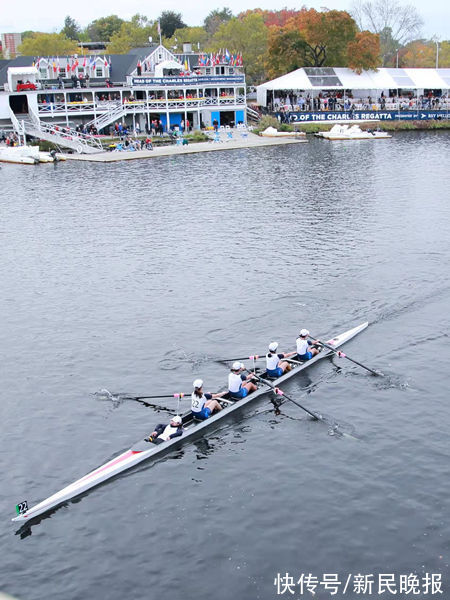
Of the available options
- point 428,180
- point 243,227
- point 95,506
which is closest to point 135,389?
point 95,506

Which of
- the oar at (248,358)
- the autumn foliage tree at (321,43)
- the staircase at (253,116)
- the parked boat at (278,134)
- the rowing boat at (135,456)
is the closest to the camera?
the rowing boat at (135,456)

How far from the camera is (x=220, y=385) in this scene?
93.4ft

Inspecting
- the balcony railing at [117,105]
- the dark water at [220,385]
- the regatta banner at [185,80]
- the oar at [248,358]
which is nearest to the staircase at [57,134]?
the balcony railing at [117,105]

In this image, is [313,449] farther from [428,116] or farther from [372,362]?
[428,116]

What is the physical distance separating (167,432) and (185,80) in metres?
88.2

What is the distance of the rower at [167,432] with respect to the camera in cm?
2361

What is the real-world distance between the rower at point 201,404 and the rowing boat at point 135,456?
7.9 inches

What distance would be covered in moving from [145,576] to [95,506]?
3504 mm

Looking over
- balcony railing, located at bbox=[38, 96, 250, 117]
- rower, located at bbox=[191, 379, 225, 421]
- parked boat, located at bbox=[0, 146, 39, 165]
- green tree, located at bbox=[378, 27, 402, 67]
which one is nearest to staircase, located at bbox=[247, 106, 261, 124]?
balcony railing, located at bbox=[38, 96, 250, 117]

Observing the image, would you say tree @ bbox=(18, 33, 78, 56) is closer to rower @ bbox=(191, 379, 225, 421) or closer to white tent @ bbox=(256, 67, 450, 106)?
white tent @ bbox=(256, 67, 450, 106)

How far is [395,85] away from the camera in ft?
381

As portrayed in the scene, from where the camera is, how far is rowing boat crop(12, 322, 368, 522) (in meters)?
20.8

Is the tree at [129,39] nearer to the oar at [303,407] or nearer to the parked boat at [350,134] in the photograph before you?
the parked boat at [350,134]

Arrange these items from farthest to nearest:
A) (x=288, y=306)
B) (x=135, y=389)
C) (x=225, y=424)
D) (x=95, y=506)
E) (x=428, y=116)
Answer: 1. (x=428, y=116)
2. (x=288, y=306)
3. (x=135, y=389)
4. (x=225, y=424)
5. (x=95, y=506)
